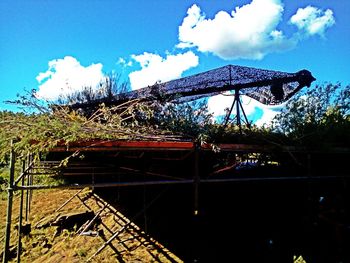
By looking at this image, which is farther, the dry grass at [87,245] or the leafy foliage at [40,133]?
the dry grass at [87,245]

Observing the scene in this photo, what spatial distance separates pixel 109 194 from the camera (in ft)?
29.0

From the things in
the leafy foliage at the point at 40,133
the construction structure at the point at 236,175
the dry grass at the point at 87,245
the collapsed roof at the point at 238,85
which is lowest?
the dry grass at the point at 87,245

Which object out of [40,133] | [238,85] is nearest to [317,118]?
[238,85]

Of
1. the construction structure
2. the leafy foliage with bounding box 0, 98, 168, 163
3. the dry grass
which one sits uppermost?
the leafy foliage with bounding box 0, 98, 168, 163

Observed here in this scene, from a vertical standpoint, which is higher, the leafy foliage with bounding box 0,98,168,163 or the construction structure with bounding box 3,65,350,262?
the leafy foliage with bounding box 0,98,168,163

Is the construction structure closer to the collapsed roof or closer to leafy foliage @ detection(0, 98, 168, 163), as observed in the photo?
the collapsed roof

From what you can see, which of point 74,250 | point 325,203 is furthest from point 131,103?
point 325,203

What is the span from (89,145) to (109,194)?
5909mm

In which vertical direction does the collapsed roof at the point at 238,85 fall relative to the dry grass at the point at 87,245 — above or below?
above

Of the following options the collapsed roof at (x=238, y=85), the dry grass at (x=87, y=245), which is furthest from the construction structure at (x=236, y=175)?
the dry grass at (x=87, y=245)

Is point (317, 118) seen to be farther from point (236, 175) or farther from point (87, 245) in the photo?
point (87, 245)

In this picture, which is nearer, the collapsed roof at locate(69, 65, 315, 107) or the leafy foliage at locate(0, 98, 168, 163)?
the leafy foliage at locate(0, 98, 168, 163)

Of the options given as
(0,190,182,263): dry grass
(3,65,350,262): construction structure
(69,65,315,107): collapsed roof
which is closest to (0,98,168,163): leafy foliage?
(3,65,350,262): construction structure

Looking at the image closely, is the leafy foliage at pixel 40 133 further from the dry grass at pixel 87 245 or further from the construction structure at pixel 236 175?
the dry grass at pixel 87 245
